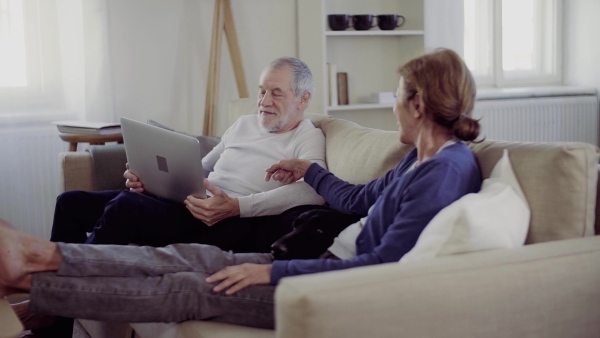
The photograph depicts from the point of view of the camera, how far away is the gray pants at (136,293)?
1.69m

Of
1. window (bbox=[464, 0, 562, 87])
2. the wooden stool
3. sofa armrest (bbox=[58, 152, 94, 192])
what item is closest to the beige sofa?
sofa armrest (bbox=[58, 152, 94, 192])

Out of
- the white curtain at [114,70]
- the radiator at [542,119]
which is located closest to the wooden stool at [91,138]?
the white curtain at [114,70]

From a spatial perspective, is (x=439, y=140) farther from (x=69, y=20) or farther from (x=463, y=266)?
(x=69, y=20)

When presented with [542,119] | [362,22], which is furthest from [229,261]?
[542,119]

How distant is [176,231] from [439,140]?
0.99 meters

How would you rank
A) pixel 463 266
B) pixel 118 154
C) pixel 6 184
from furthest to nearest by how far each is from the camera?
pixel 6 184, pixel 118 154, pixel 463 266

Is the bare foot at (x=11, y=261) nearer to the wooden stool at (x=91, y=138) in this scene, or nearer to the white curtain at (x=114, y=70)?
the wooden stool at (x=91, y=138)

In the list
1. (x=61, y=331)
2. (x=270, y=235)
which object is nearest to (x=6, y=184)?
(x=61, y=331)

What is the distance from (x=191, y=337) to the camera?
5.57ft

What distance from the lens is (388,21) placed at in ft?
14.6

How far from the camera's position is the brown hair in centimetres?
175

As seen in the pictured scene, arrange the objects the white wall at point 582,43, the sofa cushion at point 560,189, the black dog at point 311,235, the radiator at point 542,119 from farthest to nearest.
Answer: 1. the white wall at point 582,43
2. the radiator at point 542,119
3. the black dog at point 311,235
4. the sofa cushion at point 560,189

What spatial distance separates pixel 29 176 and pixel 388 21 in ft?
6.99

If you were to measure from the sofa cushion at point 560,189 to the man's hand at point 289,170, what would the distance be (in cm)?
96
